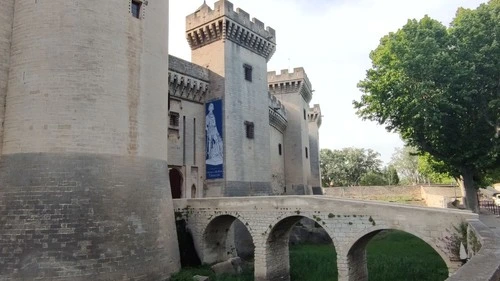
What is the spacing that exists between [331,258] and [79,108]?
1438 centimetres

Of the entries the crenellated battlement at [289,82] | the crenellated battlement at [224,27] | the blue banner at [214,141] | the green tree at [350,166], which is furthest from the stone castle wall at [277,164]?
the green tree at [350,166]

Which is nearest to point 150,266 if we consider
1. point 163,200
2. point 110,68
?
point 163,200

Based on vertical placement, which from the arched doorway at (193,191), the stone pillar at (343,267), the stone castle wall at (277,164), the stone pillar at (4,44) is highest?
the stone pillar at (4,44)

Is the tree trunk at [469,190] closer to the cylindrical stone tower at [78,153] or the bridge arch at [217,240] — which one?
the bridge arch at [217,240]

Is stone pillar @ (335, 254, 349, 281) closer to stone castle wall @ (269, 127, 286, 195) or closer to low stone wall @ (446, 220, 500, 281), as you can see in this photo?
low stone wall @ (446, 220, 500, 281)

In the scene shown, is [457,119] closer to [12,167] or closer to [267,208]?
[267,208]

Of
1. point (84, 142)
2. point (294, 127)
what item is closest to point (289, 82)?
point (294, 127)

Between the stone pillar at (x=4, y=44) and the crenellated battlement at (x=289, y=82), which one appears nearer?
the stone pillar at (x=4, y=44)

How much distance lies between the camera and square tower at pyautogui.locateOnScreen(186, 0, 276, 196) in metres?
21.7

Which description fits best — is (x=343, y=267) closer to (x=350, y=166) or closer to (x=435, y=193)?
(x=435, y=193)

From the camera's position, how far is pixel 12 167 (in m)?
→ 12.8

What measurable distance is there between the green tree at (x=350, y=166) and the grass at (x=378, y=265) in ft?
144

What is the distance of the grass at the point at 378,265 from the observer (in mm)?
15898

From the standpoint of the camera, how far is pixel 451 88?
17.8 meters
